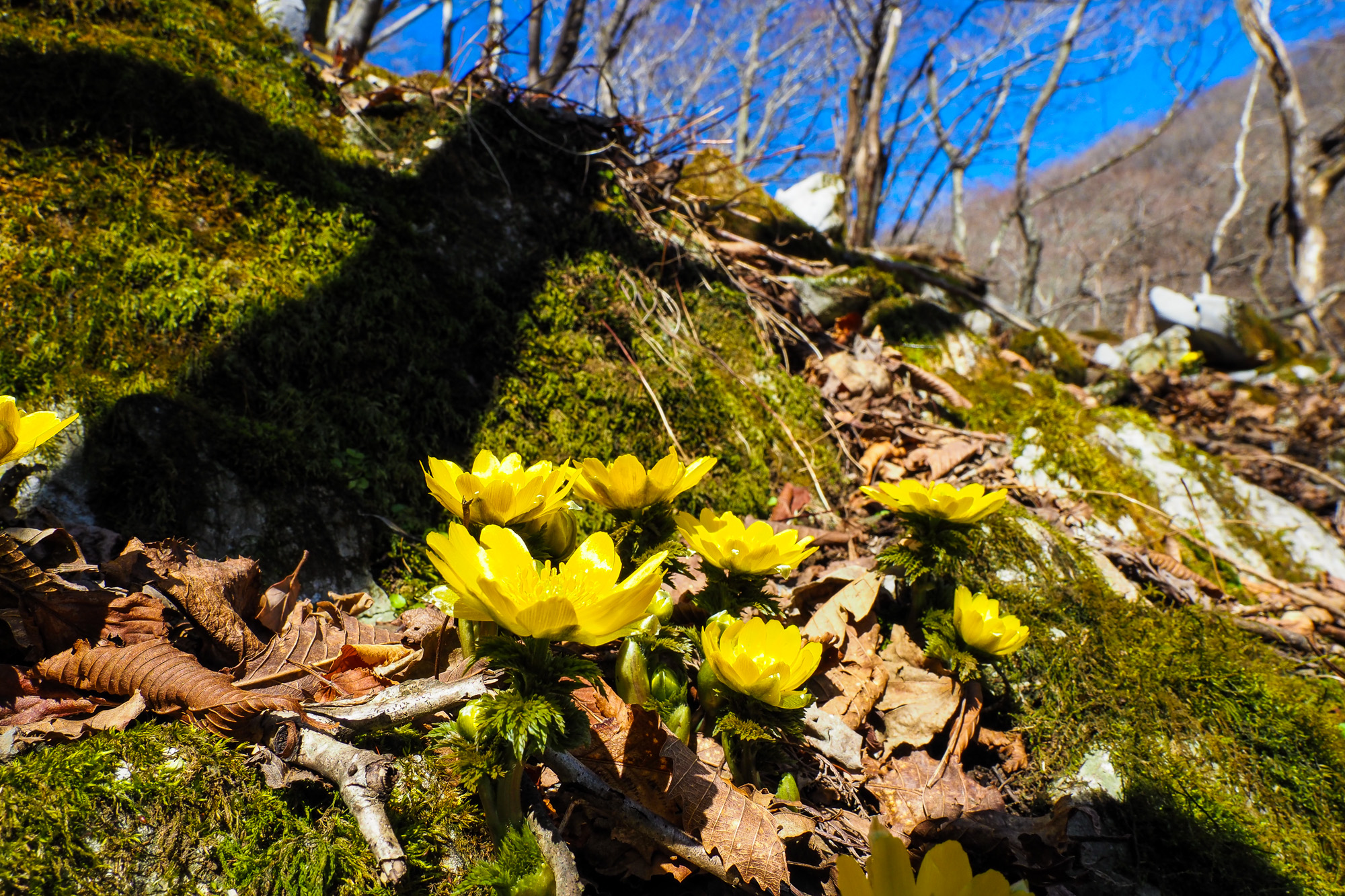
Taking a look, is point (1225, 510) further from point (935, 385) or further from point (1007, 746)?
point (1007, 746)

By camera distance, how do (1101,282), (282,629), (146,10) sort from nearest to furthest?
(282,629) < (146,10) < (1101,282)

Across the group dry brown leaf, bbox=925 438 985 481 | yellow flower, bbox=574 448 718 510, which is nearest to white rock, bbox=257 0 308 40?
yellow flower, bbox=574 448 718 510

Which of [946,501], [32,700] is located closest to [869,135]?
[946,501]

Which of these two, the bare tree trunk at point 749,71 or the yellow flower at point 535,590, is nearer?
the yellow flower at point 535,590

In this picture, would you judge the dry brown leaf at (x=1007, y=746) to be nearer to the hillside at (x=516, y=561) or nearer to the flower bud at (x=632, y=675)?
the hillside at (x=516, y=561)

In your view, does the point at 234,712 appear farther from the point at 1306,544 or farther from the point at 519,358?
the point at 1306,544

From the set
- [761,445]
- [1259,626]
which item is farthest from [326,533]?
[1259,626]

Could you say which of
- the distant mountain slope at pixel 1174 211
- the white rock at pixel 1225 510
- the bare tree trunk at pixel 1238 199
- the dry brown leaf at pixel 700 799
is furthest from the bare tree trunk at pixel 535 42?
the distant mountain slope at pixel 1174 211
